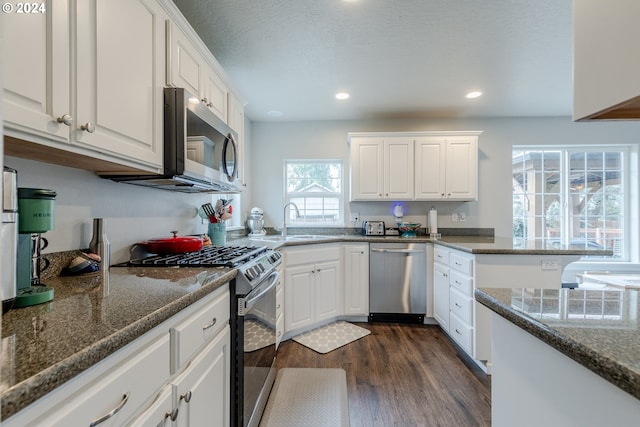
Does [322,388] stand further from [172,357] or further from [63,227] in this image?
[63,227]

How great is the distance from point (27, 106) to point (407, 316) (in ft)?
10.5

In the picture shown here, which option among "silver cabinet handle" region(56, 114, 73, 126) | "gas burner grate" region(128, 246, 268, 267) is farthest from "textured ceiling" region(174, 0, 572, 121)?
"gas burner grate" region(128, 246, 268, 267)

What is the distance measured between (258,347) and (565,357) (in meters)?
1.34

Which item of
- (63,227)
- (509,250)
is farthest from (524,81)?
(63,227)

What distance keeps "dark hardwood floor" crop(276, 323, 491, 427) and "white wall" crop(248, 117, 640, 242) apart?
1578mm

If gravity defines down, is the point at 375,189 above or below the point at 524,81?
below

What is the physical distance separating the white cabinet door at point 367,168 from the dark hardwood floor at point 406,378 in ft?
4.99

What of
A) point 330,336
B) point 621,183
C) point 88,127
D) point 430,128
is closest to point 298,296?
point 330,336

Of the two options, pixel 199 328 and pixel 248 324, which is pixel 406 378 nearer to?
pixel 248 324

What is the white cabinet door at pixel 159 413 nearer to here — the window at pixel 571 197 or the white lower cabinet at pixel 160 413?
the white lower cabinet at pixel 160 413

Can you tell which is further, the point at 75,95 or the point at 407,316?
the point at 407,316

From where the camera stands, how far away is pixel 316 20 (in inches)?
Result: 71.2

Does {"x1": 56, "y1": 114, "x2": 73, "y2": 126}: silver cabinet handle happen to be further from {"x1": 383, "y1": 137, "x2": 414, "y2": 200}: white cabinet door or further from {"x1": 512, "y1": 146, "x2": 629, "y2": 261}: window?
{"x1": 512, "y1": 146, "x2": 629, "y2": 261}: window

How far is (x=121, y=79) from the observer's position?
1.13 meters
